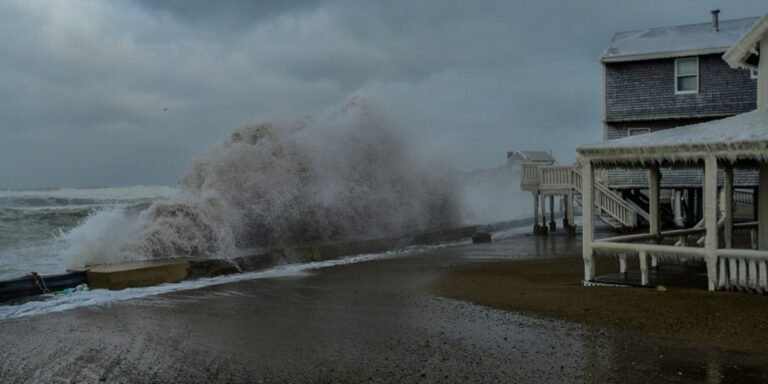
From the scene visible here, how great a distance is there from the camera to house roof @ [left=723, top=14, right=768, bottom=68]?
1212 cm

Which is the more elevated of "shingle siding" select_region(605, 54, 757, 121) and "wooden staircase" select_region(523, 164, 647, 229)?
"shingle siding" select_region(605, 54, 757, 121)

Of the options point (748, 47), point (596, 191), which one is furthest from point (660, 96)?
point (748, 47)

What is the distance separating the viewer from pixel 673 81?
23.7 meters

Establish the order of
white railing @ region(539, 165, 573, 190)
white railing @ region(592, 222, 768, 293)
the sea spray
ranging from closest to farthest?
white railing @ region(592, 222, 768, 293) < the sea spray < white railing @ region(539, 165, 573, 190)

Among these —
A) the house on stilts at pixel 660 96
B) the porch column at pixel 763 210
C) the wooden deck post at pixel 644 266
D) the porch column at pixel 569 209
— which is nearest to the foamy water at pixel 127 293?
the wooden deck post at pixel 644 266

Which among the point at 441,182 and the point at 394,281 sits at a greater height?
the point at 441,182

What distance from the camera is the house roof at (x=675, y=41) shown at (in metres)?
23.2

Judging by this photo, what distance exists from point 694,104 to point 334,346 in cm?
1968

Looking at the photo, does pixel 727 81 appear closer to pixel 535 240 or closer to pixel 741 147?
pixel 535 240

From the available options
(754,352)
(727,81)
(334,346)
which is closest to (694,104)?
(727,81)

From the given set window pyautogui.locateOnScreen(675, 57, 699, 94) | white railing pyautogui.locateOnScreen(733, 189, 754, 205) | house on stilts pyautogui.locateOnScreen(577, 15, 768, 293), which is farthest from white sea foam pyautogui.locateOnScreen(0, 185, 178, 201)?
house on stilts pyautogui.locateOnScreen(577, 15, 768, 293)

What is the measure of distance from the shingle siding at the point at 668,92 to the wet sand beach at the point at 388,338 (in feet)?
44.0

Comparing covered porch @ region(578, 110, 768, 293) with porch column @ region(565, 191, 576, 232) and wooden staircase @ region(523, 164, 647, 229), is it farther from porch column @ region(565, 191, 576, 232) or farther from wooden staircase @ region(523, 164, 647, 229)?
porch column @ region(565, 191, 576, 232)

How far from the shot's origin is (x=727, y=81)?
22.6 m
